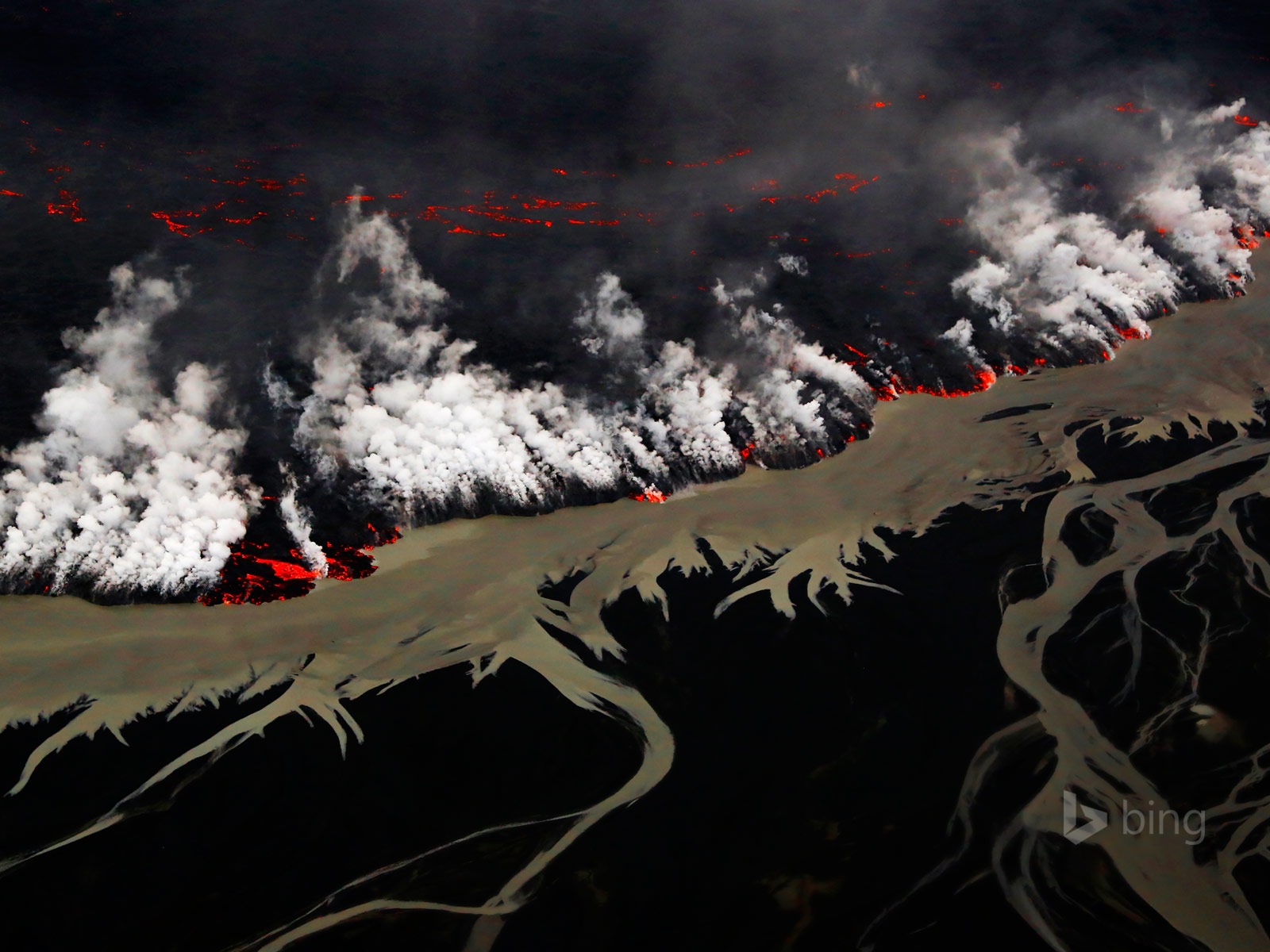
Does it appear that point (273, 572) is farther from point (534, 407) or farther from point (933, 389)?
point (933, 389)

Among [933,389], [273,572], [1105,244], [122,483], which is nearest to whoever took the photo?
[273,572]

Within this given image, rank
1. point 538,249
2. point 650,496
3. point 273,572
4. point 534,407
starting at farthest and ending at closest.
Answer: point 538,249 → point 534,407 → point 650,496 → point 273,572

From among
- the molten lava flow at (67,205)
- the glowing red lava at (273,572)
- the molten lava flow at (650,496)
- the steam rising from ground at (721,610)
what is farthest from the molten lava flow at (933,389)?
the molten lava flow at (67,205)

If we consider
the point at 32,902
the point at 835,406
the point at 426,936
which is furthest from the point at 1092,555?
the point at 32,902

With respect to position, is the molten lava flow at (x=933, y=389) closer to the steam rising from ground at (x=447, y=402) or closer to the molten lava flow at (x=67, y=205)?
the steam rising from ground at (x=447, y=402)

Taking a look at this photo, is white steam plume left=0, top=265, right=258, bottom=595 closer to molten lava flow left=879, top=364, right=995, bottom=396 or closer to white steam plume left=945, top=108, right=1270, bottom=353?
molten lava flow left=879, top=364, right=995, bottom=396

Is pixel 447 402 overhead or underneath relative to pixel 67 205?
underneath

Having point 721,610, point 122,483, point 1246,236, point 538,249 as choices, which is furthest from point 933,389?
point 122,483

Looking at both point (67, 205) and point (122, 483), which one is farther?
point (67, 205)
